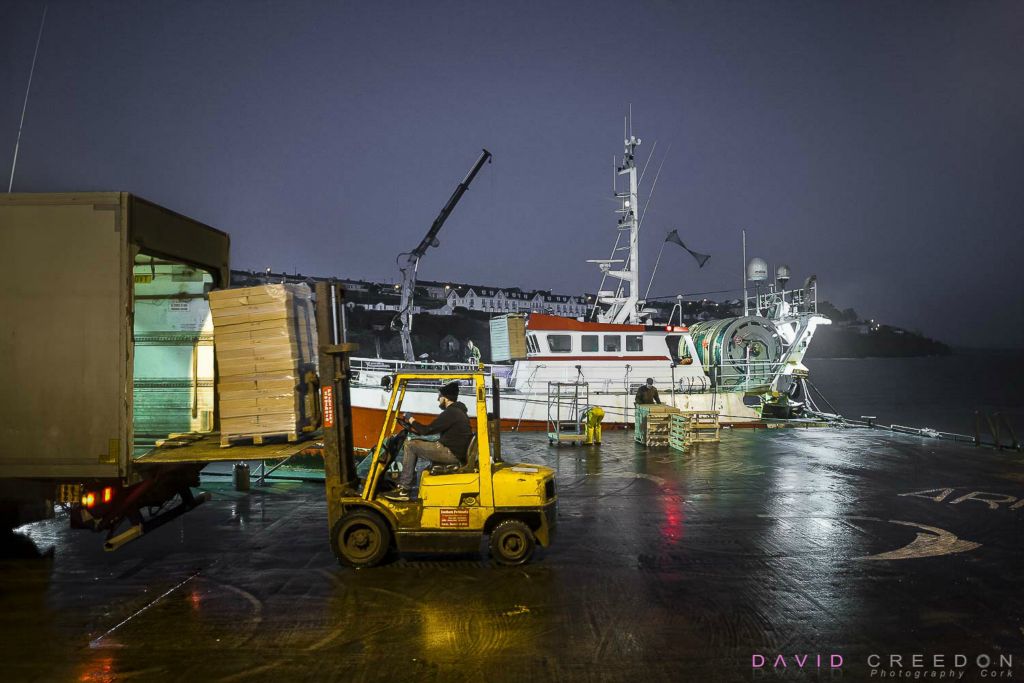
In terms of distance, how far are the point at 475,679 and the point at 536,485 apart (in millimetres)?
2548

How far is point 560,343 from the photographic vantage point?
67.2 feet

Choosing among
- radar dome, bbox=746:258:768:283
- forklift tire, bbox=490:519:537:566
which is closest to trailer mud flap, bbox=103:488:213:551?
forklift tire, bbox=490:519:537:566

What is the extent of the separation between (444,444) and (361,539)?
4.40 ft

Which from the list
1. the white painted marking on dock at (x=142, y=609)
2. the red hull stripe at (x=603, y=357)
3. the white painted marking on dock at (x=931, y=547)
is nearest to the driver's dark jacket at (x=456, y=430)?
the white painted marking on dock at (x=142, y=609)

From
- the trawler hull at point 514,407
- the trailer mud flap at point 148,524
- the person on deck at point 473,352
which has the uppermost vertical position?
the person on deck at point 473,352

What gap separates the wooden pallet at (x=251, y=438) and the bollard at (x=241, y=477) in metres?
4.82

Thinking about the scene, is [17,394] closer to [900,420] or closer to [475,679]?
[475,679]

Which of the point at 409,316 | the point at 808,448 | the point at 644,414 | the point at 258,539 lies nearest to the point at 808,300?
the point at 808,448

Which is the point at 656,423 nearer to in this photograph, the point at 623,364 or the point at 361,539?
the point at 623,364

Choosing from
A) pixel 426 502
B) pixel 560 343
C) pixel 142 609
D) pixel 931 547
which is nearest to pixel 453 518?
pixel 426 502

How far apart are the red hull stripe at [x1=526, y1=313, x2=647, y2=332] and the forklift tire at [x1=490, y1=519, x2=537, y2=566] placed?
13.6m

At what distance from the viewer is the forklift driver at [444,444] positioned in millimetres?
6887

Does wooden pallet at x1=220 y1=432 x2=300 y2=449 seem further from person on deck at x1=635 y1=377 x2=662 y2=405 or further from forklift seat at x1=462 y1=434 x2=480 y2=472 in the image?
person on deck at x1=635 y1=377 x2=662 y2=405

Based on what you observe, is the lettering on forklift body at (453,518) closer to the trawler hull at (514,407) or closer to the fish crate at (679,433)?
the fish crate at (679,433)
